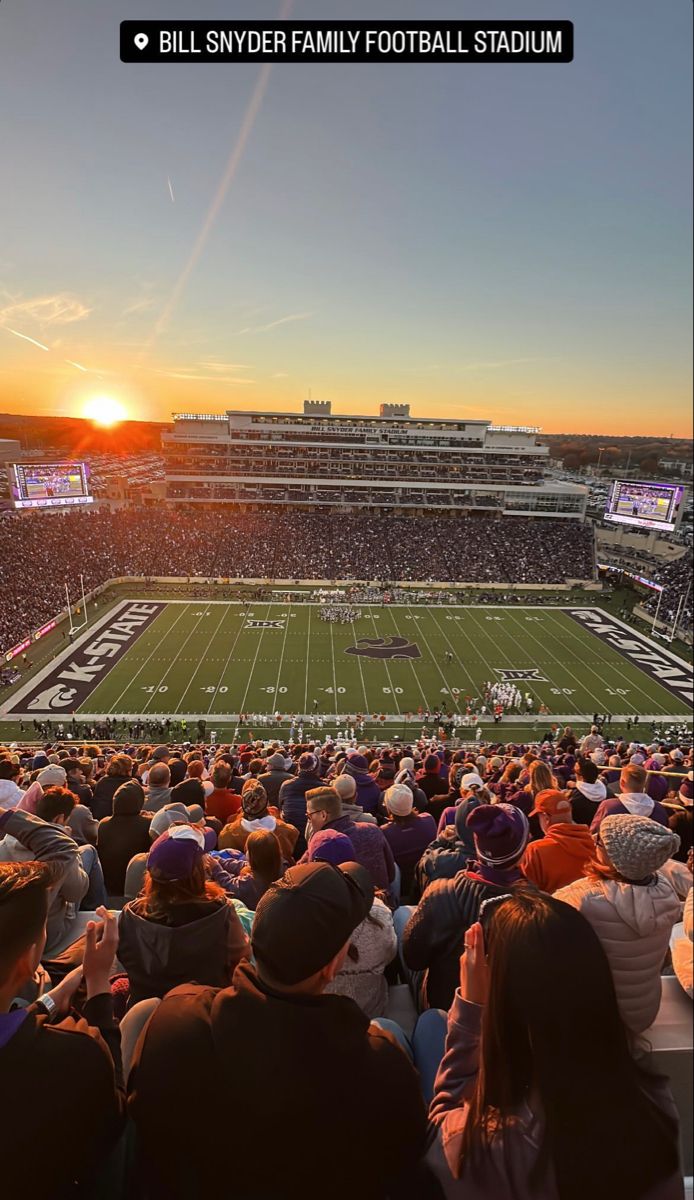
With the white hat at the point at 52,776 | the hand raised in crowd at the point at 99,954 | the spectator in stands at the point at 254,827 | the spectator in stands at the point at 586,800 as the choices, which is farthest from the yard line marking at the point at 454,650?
the hand raised in crowd at the point at 99,954

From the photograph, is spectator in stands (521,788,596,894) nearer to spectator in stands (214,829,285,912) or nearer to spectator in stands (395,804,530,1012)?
spectator in stands (395,804,530,1012)

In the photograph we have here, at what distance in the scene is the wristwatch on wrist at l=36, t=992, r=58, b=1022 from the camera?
1.93 metres

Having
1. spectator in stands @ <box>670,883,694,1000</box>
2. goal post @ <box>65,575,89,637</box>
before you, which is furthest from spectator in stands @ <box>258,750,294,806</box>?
goal post @ <box>65,575,89,637</box>

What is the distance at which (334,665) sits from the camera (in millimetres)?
27031

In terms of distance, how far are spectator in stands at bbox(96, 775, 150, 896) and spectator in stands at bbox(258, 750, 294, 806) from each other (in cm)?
302

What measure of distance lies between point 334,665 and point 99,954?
979 inches

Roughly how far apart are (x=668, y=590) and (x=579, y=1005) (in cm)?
4026

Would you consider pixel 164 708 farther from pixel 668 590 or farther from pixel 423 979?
pixel 668 590

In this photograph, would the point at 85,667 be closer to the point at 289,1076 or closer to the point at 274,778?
the point at 274,778

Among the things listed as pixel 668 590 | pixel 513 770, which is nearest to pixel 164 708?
pixel 513 770

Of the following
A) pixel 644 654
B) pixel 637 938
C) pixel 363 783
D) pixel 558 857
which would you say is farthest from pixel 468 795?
pixel 644 654

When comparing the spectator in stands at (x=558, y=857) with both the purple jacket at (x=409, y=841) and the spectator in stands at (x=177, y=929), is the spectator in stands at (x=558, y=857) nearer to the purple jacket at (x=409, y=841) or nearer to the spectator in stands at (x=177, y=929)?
the purple jacket at (x=409, y=841)

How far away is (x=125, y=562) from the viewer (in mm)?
39375

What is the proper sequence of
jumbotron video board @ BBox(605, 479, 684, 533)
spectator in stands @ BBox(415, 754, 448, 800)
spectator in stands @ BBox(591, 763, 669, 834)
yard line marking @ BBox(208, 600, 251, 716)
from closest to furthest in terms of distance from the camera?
spectator in stands @ BBox(591, 763, 669, 834), spectator in stands @ BBox(415, 754, 448, 800), yard line marking @ BBox(208, 600, 251, 716), jumbotron video board @ BBox(605, 479, 684, 533)
